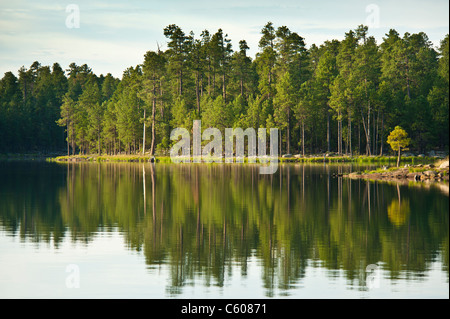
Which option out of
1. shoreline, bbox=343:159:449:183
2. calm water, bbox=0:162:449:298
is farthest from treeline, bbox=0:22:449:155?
calm water, bbox=0:162:449:298

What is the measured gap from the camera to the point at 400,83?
375 feet

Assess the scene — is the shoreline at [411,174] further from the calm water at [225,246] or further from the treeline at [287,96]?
the treeline at [287,96]

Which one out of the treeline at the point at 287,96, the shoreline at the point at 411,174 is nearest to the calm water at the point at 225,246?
the shoreline at the point at 411,174

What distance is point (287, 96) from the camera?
104 m

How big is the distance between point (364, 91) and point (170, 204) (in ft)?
255

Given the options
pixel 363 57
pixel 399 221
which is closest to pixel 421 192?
pixel 399 221

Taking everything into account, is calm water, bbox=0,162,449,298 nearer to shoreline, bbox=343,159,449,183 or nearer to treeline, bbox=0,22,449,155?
shoreline, bbox=343,159,449,183

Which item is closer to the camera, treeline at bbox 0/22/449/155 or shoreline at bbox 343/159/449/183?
shoreline at bbox 343/159/449/183

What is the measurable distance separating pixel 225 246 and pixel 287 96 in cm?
8556

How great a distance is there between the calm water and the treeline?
2683 inches

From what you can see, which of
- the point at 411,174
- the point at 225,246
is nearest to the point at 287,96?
the point at 411,174

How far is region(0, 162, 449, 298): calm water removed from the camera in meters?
15.5

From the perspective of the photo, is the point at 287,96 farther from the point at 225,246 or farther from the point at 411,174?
the point at 225,246

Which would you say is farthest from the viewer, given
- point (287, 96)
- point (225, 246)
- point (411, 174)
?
point (287, 96)
